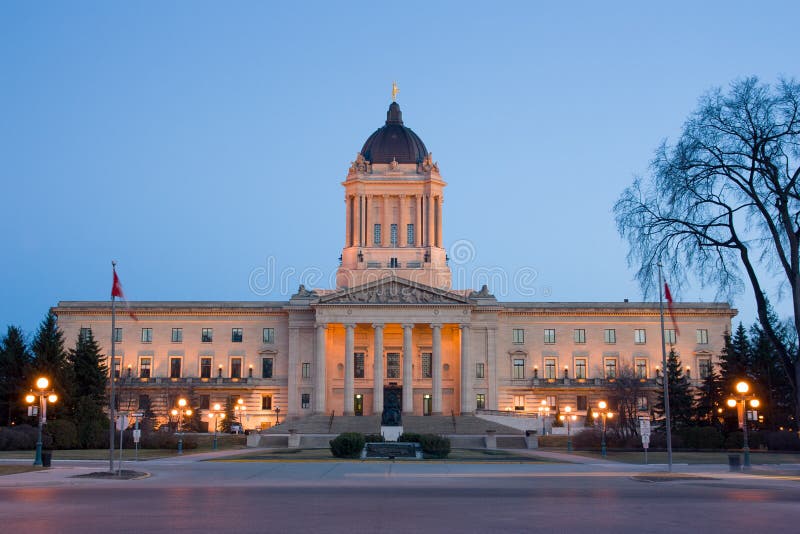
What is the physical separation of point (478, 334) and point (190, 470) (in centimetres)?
5920

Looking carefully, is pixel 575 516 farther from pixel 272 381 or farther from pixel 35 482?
pixel 272 381

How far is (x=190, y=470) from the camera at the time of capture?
45062 millimetres

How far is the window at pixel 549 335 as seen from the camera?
343 ft

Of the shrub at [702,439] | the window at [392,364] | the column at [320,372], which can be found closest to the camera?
the shrub at [702,439]

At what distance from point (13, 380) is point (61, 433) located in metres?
9.21

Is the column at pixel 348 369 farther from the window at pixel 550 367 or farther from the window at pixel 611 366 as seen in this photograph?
the window at pixel 611 366

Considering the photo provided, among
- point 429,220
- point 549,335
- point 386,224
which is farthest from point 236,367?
point 549,335

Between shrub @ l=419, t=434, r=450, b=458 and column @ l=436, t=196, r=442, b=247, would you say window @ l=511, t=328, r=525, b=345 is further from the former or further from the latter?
shrub @ l=419, t=434, r=450, b=458

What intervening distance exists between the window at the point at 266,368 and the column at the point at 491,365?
23412 millimetres

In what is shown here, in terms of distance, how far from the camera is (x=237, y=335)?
105 m

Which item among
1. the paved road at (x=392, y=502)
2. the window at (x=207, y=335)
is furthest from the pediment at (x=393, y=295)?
the paved road at (x=392, y=502)

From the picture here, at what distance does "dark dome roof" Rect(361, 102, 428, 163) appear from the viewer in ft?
A: 367

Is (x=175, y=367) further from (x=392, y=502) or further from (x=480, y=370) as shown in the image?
(x=392, y=502)

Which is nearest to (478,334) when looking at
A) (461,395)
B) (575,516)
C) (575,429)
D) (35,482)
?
(461,395)
